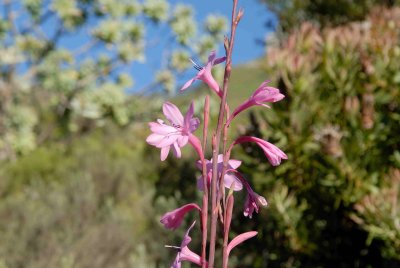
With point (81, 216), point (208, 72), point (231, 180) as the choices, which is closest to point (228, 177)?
point (231, 180)

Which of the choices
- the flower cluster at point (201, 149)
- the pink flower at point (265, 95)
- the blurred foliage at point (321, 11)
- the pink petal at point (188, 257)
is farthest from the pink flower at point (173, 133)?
the blurred foliage at point (321, 11)

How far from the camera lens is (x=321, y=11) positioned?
11.8 metres

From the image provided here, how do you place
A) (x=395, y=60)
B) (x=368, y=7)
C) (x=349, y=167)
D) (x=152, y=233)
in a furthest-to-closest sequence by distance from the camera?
(x=368, y=7) < (x=152, y=233) < (x=395, y=60) < (x=349, y=167)

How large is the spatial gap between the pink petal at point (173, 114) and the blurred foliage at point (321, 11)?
9875 millimetres

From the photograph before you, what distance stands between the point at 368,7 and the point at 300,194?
278 inches

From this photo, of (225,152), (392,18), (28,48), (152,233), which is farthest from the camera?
(28,48)

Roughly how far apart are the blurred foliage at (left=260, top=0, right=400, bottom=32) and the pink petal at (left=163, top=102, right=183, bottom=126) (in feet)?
32.4

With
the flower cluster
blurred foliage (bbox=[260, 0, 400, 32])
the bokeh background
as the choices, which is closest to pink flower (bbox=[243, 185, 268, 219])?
the flower cluster

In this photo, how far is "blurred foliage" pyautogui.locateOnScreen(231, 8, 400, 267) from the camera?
4.39 m

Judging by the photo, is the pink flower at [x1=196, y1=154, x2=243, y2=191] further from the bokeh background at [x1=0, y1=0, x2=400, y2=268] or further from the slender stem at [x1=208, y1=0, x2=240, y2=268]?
the bokeh background at [x1=0, y1=0, x2=400, y2=268]

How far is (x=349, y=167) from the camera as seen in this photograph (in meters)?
4.31

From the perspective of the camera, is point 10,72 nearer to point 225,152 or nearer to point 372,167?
point 372,167

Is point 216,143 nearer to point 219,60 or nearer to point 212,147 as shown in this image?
point 212,147

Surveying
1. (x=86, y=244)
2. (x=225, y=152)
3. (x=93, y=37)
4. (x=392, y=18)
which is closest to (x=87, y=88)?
(x=93, y=37)
